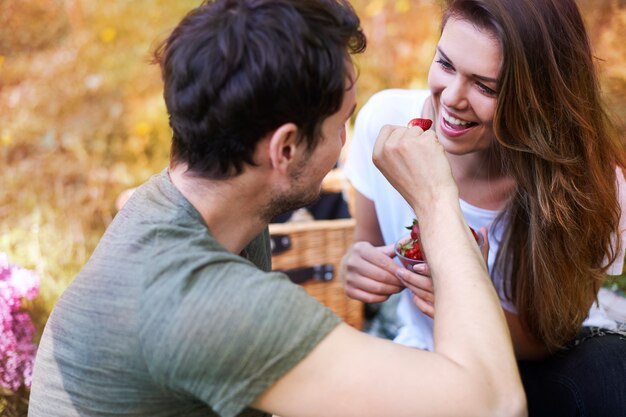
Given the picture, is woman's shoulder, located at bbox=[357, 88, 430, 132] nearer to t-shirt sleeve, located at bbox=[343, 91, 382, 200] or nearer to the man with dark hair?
t-shirt sleeve, located at bbox=[343, 91, 382, 200]

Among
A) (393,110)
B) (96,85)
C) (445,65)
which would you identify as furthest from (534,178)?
(96,85)

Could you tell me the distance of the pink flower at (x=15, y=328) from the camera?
193 centimetres

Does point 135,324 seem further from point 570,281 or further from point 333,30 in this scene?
point 570,281

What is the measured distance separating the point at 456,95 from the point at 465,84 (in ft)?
0.13

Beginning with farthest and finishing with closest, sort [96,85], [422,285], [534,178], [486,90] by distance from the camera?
[96,85], [534,178], [486,90], [422,285]

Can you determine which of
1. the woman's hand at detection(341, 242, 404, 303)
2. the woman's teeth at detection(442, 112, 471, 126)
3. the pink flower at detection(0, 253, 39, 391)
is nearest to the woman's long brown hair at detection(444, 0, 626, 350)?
the woman's teeth at detection(442, 112, 471, 126)

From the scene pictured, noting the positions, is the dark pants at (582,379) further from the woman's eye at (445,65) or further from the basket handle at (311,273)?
the basket handle at (311,273)

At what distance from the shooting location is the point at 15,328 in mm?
2006

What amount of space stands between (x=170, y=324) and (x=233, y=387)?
149 millimetres

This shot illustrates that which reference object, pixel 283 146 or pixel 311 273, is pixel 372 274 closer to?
pixel 283 146

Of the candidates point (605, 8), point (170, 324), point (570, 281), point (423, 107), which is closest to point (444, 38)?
point (423, 107)

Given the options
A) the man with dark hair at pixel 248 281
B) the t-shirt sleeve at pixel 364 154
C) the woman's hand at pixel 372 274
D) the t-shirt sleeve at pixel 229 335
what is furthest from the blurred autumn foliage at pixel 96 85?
the t-shirt sleeve at pixel 229 335

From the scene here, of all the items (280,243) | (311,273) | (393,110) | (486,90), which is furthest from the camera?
(311,273)

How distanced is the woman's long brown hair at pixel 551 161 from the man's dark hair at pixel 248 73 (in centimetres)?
60
